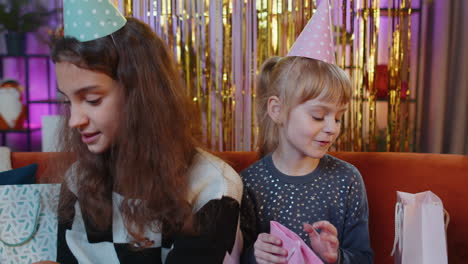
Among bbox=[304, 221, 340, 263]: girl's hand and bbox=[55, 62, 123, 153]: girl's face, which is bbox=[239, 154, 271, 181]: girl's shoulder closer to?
bbox=[304, 221, 340, 263]: girl's hand

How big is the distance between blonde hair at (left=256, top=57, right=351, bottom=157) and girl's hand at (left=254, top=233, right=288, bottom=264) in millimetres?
319

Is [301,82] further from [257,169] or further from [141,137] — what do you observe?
[141,137]

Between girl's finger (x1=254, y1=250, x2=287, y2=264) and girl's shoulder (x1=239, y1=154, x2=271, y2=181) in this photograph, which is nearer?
girl's finger (x1=254, y1=250, x2=287, y2=264)

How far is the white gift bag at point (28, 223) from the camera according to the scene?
3.98 feet

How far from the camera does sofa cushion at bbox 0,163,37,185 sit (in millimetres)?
1299

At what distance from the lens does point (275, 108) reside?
3.83 feet

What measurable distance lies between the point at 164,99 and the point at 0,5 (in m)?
2.41

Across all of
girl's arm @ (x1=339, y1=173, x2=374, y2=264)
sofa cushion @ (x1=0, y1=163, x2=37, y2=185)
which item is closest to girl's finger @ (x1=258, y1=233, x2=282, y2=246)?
girl's arm @ (x1=339, y1=173, x2=374, y2=264)

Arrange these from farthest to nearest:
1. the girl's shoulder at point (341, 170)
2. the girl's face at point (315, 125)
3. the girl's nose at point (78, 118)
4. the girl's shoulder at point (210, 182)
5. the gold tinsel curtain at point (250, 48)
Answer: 1. the gold tinsel curtain at point (250, 48)
2. the girl's shoulder at point (341, 170)
3. the girl's face at point (315, 125)
4. the girl's shoulder at point (210, 182)
5. the girl's nose at point (78, 118)

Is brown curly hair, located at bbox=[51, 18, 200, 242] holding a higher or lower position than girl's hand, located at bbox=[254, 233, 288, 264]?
higher

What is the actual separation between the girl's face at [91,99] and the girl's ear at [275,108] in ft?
1.40

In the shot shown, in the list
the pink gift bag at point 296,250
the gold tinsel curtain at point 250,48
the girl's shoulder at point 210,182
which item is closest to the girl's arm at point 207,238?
the girl's shoulder at point 210,182

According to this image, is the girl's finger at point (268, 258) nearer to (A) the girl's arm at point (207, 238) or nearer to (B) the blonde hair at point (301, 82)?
(A) the girl's arm at point (207, 238)

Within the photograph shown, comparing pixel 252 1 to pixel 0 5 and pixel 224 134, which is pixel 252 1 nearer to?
pixel 224 134
